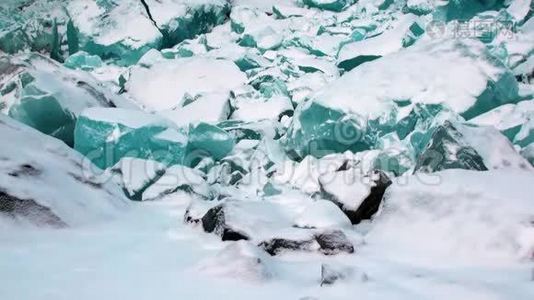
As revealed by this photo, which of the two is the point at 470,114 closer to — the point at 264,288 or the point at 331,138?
the point at 331,138

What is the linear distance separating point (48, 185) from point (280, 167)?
6.26 ft

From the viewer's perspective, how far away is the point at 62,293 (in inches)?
50.9

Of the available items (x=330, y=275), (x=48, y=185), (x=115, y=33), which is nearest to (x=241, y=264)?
(x=330, y=275)

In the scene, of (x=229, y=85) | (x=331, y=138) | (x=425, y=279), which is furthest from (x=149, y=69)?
(x=425, y=279)

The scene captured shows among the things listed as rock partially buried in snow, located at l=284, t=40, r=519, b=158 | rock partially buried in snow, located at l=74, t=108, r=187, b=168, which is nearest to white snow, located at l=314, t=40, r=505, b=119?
rock partially buried in snow, located at l=284, t=40, r=519, b=158

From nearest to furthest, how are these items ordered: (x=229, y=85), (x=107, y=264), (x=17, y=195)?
(x=107, y=264) < (x=17, y=195) < (x=229, y=85)

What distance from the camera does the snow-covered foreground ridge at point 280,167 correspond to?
1.53m

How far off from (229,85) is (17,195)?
447cm

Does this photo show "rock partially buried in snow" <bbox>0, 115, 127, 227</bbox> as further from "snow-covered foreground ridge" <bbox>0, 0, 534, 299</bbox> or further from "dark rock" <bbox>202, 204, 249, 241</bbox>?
"dark rock" <bbox>202, 204, 249, 241</bbox>

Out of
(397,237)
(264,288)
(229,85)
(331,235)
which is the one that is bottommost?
(229,85)

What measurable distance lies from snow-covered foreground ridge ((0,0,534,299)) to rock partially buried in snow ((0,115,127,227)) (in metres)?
0.01

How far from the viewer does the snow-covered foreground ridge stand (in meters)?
1.53

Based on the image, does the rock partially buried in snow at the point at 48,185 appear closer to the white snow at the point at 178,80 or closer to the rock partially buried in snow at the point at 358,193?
the rock partially buried in snow at the point at 358,193

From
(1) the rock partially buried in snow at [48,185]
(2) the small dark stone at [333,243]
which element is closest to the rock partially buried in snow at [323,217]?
(2) the small dark stone at [333,243]
